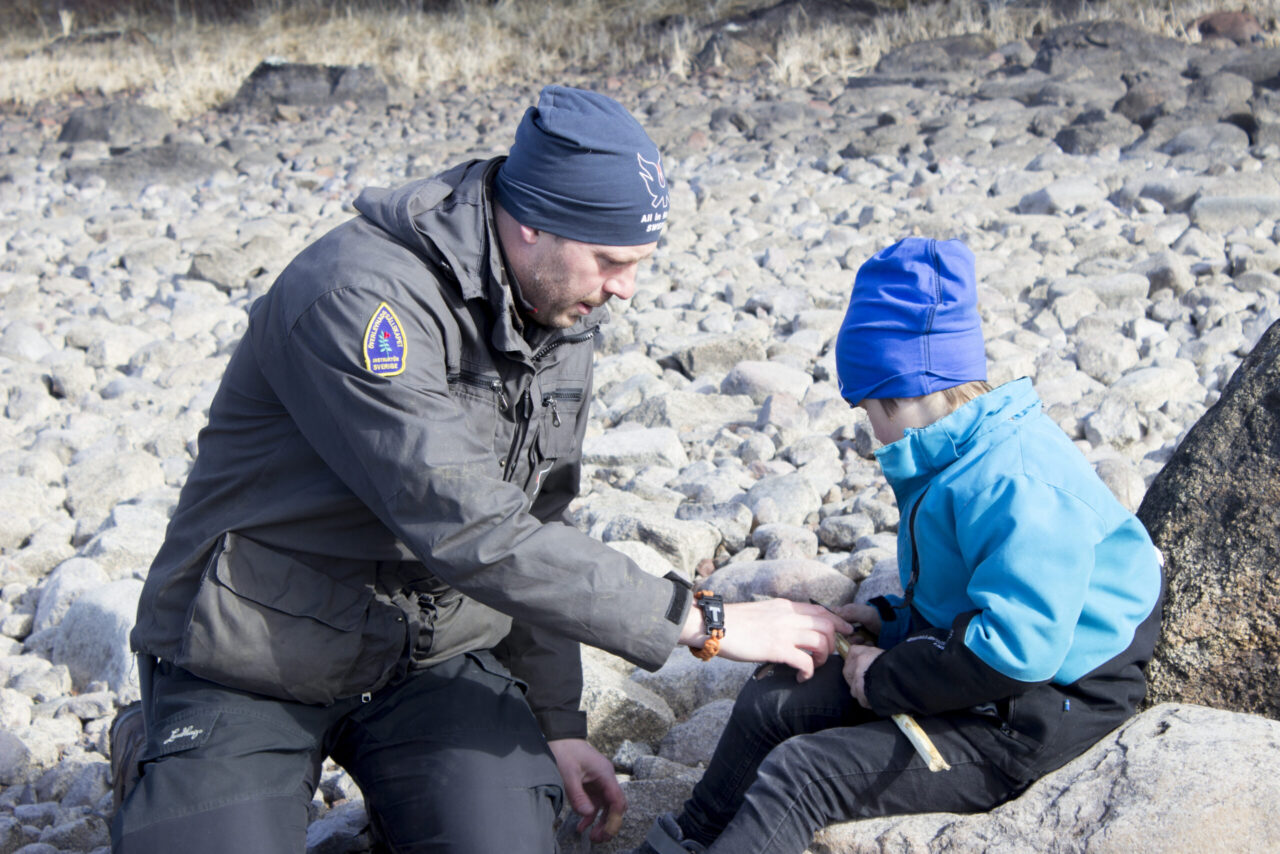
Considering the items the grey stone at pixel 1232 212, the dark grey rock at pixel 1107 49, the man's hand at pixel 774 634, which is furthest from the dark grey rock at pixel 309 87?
the man's hand at pixel 774 634

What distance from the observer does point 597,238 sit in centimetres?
244

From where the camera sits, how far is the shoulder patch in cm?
217

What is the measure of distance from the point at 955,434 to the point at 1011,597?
1.17 ft

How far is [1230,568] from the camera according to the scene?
247 centimetres

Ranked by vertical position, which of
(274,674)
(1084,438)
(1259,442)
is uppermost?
(1259,442)

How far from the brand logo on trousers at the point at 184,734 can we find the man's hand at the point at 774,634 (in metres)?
0.96

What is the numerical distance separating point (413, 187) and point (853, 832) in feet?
5.16

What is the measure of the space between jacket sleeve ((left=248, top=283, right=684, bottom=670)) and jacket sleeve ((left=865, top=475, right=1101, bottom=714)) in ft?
1.67

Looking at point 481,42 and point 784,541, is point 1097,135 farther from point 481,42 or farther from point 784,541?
point 481,42

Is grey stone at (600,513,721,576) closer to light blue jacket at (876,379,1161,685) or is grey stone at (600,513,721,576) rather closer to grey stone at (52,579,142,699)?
light blue jacket at (876,379,1161,685)

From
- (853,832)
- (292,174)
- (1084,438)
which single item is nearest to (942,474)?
(853,832)

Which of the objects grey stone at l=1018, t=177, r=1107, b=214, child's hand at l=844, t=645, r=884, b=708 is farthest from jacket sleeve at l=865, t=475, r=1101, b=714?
grey stone at l=1018, t=177, r=1107, b=214

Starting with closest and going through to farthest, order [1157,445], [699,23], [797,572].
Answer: [797,572], [1157,445], [699,23]

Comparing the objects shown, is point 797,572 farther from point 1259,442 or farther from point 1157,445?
point 1157,445
